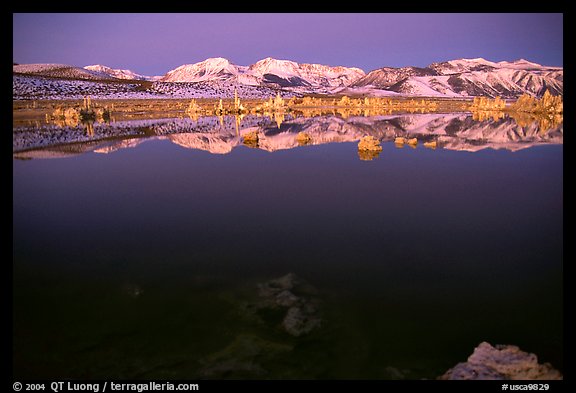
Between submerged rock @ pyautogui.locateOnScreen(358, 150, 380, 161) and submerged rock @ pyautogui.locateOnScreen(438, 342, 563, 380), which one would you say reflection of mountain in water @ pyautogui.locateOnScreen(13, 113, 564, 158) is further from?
submerged rock @ pyautogui.locateOnScreen(438, 342, 563, 380)

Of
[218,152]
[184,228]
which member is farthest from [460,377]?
[218,152]

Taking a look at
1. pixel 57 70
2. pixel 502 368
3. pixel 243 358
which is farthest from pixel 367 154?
pixel 57 70

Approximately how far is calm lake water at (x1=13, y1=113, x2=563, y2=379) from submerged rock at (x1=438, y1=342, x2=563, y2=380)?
25 cm

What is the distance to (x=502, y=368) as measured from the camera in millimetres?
5547

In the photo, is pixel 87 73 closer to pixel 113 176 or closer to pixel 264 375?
pixel 113 176

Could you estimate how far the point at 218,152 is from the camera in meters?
26.0

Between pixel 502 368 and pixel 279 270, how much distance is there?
455cm

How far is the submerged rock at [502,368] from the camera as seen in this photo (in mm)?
5434

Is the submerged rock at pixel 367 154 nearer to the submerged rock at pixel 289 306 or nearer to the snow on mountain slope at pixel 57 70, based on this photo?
the submerged rock at pixel 289 306

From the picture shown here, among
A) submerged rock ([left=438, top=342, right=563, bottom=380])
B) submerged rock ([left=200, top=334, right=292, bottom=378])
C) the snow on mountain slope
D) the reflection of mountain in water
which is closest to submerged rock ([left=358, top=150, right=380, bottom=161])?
the reflection of mountain in water

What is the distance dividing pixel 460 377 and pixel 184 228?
8201 mm

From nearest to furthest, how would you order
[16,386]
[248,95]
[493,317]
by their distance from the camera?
[16,386] → [493,317] → [248,95]

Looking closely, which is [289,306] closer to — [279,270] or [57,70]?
[279,270]
